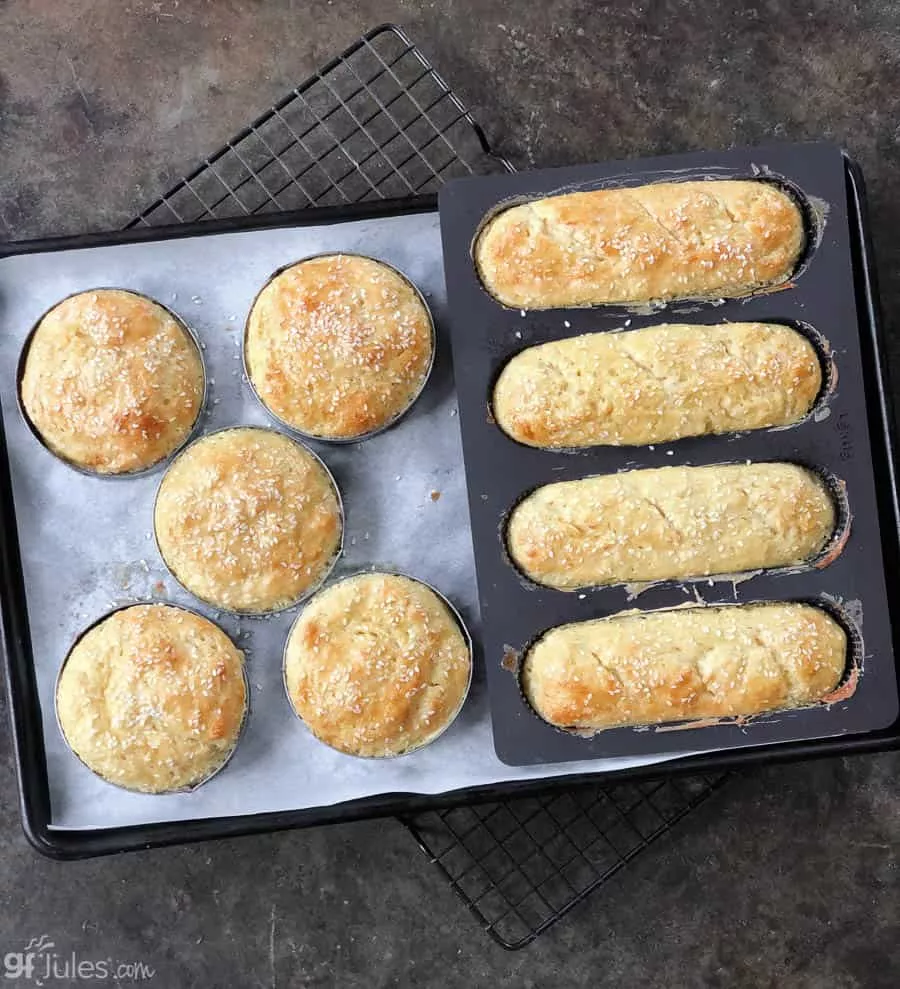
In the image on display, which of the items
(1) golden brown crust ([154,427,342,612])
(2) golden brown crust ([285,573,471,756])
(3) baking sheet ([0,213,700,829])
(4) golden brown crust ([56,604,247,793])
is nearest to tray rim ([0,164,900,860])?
(3) baking sheet ([0,213,700,829])

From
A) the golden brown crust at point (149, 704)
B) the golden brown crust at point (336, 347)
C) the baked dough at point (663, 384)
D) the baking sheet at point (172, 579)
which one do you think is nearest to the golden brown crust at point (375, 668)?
the baking sheet at point (172, 579)

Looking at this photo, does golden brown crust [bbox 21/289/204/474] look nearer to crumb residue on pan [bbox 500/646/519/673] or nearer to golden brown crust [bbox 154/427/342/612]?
golden brown crust [bbox 154/427/342/612]

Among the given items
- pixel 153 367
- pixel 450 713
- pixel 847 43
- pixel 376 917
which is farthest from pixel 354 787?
pixel 847 43

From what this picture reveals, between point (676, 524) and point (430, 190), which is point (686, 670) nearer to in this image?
point (676, 524)

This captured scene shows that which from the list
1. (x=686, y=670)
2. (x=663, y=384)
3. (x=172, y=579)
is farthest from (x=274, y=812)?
(x=663, y=384)

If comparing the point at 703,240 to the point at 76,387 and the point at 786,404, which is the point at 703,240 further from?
the point at 76,387
